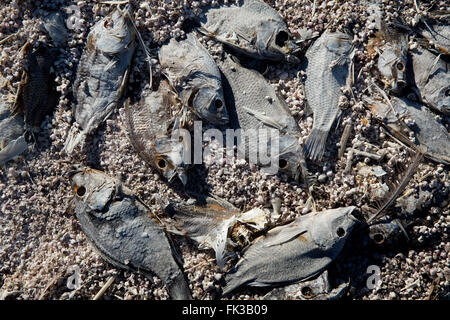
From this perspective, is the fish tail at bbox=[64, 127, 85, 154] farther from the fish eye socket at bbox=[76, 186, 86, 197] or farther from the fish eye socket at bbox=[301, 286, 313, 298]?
the fish eye socket at bbox=[301, 286, 313, 298]

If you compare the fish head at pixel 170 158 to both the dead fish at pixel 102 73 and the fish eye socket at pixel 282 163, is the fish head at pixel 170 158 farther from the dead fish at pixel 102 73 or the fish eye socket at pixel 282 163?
the fish eye socket at pixel 282 163

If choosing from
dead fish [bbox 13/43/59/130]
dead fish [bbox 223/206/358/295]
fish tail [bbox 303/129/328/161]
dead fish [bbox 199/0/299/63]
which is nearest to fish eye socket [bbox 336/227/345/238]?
dead fish [bbox 223/206/358/295]

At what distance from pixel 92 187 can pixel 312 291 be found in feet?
5.45

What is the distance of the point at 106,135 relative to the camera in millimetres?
2832

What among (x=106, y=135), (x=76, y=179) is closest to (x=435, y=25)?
(x=106, y=135)

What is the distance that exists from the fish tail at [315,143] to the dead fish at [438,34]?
3.43 ft

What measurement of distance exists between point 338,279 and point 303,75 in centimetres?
145

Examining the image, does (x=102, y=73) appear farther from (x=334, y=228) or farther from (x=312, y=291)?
(x=312, y=291)

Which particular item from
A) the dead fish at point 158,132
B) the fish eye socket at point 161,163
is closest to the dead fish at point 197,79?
the dead fish at point 158,132

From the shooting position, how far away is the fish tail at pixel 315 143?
267cm

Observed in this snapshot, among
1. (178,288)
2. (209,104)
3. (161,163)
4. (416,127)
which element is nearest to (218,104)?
(209,104)

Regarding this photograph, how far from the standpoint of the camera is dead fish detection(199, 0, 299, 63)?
2693 millimetres
